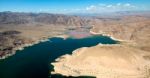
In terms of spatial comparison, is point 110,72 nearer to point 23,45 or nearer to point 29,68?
point 29,68

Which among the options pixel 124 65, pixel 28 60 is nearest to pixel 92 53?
pixel 124 65

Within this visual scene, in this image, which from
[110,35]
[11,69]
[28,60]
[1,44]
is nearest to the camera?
[11,69]

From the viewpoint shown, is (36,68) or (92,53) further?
(92,53)

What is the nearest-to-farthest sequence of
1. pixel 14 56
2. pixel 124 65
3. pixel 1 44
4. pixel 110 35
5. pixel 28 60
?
pixel 124 65 → pixel 28 60 → pixel 14 56 → pixel 1 44 → pixel 110 35

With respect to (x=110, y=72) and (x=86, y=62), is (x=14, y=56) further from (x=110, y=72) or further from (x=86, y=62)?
(x=110, y=72)

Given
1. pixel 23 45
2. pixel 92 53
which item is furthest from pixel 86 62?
pixel 23 45

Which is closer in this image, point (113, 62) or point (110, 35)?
point (113, 62)
